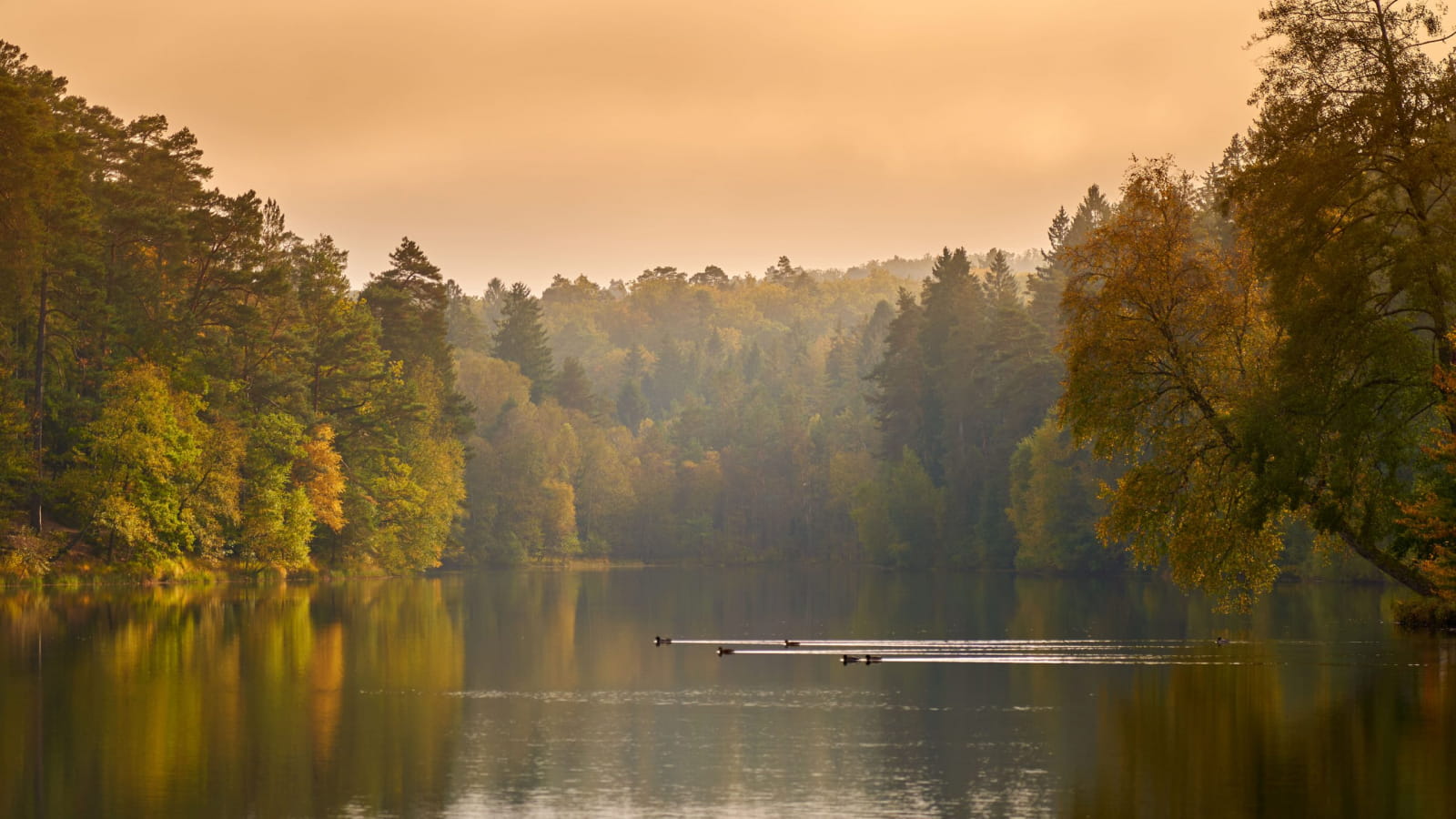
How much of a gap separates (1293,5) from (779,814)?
3093cm

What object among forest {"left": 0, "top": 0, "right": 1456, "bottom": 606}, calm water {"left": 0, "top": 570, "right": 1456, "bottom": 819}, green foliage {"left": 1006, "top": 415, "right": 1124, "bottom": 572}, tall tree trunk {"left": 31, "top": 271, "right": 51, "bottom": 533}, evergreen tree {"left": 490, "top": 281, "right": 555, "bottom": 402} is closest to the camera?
calm water {"left": 0, "top": 570, "right": 1456, "bottom": 819}

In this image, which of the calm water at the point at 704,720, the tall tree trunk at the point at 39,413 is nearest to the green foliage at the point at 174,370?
the tall tree trunk at the point at 39,413

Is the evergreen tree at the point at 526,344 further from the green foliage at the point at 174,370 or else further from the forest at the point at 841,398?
the green foliage at the point at 174,370

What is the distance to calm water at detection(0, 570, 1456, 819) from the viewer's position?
2119 cm

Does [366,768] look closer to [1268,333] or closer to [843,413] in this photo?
[1268,333]

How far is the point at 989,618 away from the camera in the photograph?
58719 millimetres

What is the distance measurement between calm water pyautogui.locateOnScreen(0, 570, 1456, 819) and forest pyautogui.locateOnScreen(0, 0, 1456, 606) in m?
5.95

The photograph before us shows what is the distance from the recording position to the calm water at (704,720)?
21.2 metres

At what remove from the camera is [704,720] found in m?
29.6

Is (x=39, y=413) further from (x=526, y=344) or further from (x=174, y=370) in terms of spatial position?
(x=526, y=344)

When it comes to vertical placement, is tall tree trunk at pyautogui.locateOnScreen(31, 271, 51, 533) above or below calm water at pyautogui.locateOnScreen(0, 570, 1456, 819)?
above

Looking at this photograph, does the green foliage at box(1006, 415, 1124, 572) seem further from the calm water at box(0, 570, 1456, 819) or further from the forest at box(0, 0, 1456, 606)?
the calm water at box(0, 570, 1456, 819)

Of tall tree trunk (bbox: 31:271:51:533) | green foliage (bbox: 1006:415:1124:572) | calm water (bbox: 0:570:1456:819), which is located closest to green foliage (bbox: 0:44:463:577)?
tall tree trunk (bbox: 31:271:51:533)

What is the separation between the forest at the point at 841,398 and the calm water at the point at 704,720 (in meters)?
5.95
